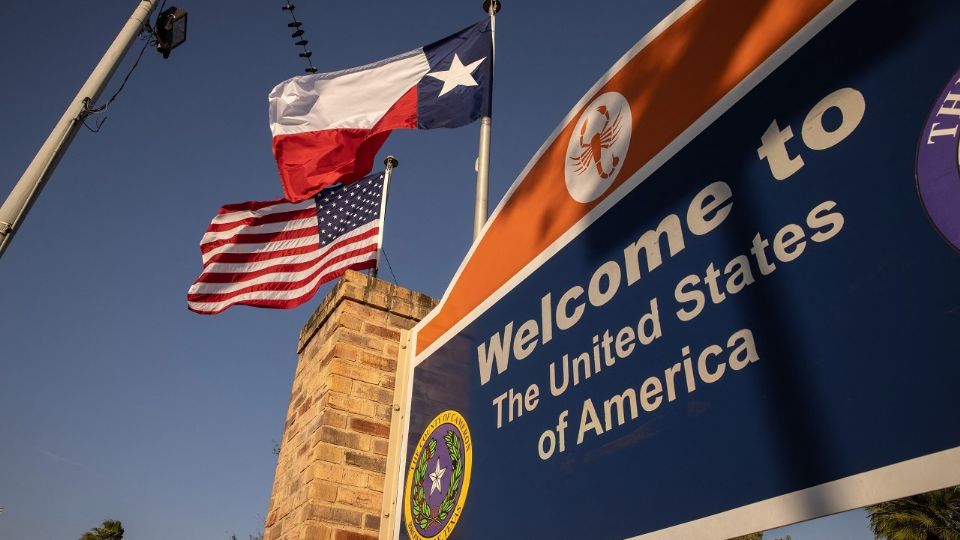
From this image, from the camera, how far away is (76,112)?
20.4 feet

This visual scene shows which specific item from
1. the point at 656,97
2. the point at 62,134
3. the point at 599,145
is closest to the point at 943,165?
the point at 656,97

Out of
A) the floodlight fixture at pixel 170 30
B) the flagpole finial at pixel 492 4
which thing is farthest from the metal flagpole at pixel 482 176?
the floodlight fixture at pixel 170 30

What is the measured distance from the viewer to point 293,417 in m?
3.57

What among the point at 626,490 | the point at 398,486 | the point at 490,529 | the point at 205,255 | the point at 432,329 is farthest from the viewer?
the point at 205,255

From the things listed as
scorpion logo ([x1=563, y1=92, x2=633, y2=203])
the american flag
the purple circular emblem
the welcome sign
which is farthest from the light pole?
the purple circular emblem

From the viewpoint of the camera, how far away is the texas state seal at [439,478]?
224cm

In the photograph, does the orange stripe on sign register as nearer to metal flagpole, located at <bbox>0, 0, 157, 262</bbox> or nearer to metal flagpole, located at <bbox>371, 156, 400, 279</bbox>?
metal flagpole, located at <bbox>371, 156, 400, 279</bbox>

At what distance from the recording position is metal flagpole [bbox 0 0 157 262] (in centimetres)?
544

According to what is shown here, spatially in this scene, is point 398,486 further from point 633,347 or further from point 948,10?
point 948,10

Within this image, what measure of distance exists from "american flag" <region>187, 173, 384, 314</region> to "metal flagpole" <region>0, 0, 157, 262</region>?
4.67 ft

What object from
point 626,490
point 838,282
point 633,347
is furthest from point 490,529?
point 838,282

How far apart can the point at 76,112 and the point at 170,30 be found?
5.97ft

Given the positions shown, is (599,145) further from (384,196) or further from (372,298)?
(384,196)

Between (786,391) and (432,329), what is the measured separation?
1.72 meters
